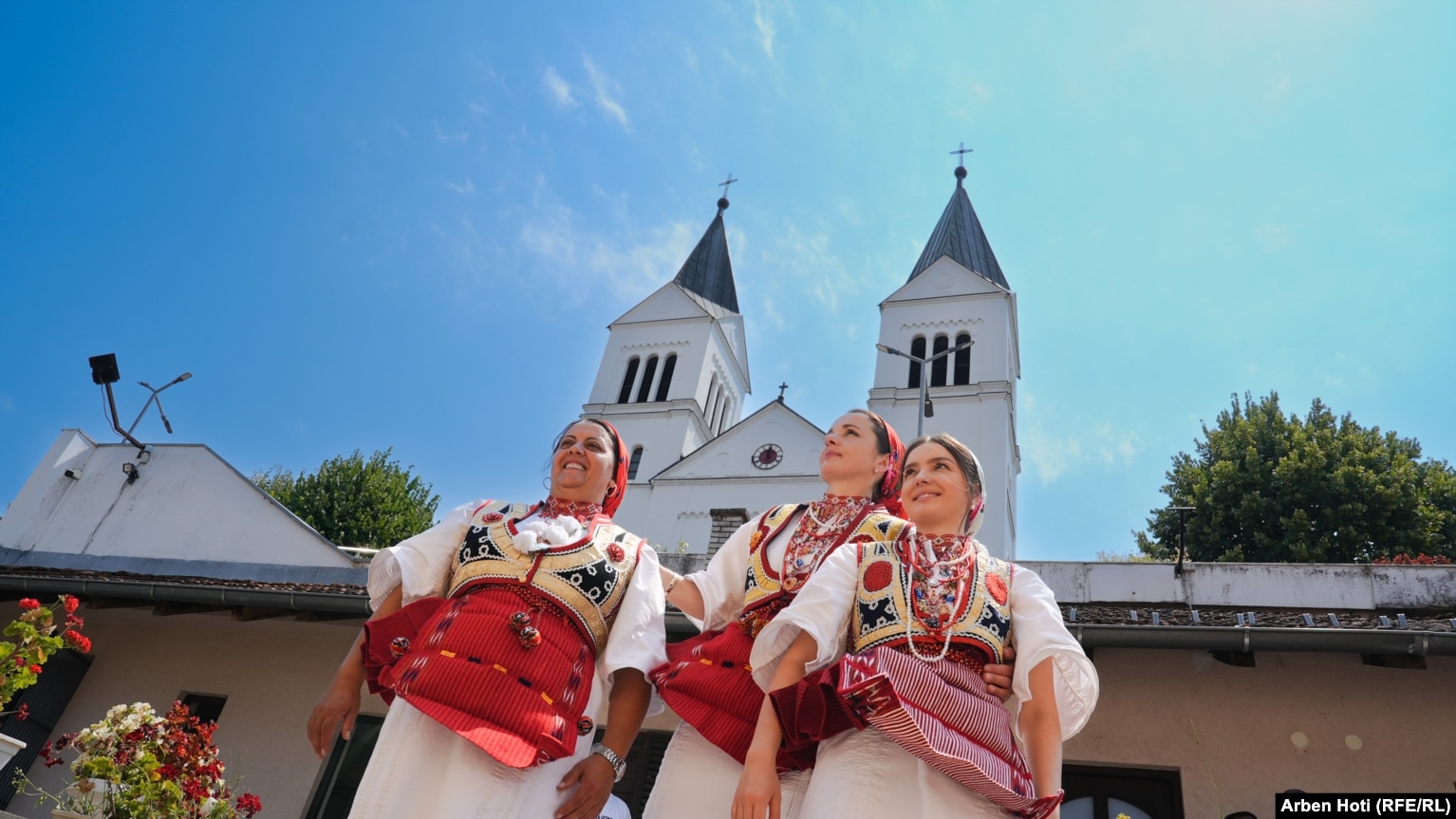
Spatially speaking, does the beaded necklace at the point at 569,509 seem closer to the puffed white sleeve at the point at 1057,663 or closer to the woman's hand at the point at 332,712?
the woman's hand at the point at 332,712

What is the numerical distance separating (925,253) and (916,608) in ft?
106

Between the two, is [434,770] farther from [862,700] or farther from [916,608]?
[916,608]

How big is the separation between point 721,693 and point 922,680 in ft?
2.12

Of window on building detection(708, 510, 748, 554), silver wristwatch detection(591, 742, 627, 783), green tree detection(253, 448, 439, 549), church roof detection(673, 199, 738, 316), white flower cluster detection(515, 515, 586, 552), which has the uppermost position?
church roof detection(673, 199, 738, 316)

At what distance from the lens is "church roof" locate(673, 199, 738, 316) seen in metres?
35.5

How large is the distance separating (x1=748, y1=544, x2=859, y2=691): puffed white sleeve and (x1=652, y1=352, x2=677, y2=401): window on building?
96.1 feet

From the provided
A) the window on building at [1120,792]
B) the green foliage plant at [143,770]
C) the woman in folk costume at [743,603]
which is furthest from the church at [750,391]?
the woman in folk costume at [743,603]

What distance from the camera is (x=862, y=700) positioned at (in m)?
2.20

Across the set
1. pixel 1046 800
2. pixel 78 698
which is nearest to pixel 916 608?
pixel 1046 800

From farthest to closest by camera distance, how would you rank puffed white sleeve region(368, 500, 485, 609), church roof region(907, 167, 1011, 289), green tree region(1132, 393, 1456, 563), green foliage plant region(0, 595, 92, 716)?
church roof region(907, 167, 1011, 289), green tree region(1132, 393, 1456, 563), green foliage plant region(0, 595, 92, 716), puffed white sleeve region(368, 500, 485, 609)

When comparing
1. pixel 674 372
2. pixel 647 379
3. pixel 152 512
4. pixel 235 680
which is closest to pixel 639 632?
pixel 235 680

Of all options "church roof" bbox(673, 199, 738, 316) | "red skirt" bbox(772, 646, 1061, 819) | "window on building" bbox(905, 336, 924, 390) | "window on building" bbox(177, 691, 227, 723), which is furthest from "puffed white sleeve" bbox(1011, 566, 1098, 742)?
"church roof" bbox(673, 199, 738, 316)

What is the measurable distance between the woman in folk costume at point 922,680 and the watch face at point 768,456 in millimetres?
24282

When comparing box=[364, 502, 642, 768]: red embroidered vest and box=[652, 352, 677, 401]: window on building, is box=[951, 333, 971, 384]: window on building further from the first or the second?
box=[364, 502, 642, 768]: red embroidered vest
